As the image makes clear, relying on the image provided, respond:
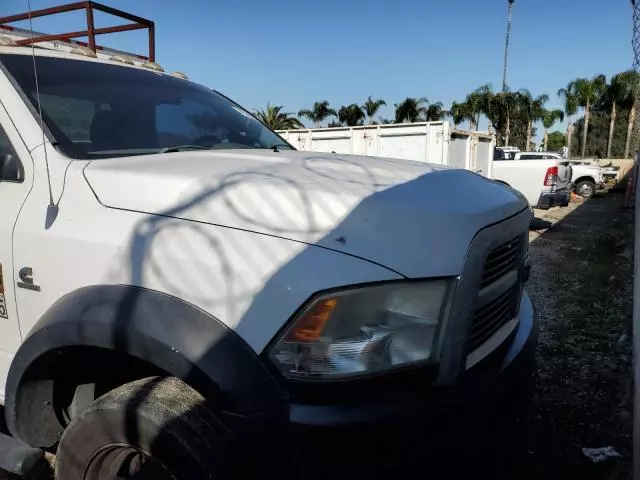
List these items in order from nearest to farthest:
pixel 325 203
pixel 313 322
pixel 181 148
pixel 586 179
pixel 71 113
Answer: pixel 313 322, pixel 325 203, pixel 71 113, pixel 181 148, pixel 586 179

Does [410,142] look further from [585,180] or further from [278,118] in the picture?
[278,118]

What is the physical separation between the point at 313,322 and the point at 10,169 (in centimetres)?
139

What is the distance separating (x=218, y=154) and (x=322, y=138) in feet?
36.8

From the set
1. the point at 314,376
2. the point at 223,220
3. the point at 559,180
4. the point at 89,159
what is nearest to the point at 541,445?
the point at 314,376

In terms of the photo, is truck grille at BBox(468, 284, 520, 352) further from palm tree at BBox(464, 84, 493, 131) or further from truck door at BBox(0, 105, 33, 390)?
palm tree at BBox(464, 84, 493, 131)

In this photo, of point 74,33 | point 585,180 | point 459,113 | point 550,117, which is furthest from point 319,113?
point 74,33

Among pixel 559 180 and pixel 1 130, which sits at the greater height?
pixel 1 130

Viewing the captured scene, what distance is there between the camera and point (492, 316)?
77.1 inches

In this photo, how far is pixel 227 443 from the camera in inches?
60.0

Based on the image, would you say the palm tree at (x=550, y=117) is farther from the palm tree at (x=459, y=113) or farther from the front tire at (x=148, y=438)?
the front tire at (x=148, y=438)

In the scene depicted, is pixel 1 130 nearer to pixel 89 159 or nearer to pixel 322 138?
pixel 89 159

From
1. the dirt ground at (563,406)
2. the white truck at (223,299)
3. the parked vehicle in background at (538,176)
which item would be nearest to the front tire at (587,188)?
the parked vehicle in background at (538,176)

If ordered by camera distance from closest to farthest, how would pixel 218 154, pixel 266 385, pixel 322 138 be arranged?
pixel 266 385 → pixel 218 154 → pixel 322 138

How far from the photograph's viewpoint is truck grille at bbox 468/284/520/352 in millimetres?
1797
